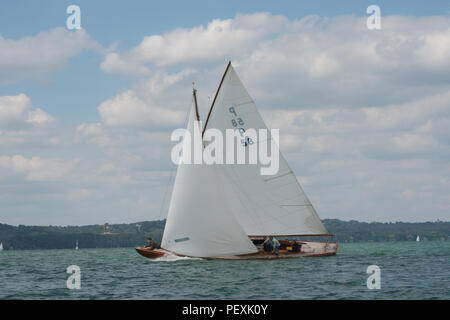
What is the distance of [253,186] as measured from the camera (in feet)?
175

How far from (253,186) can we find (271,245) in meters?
5.70

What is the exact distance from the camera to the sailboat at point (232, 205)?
49.8 m

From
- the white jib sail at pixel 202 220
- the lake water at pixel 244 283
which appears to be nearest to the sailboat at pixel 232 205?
the white jib sail at pixel 202 220

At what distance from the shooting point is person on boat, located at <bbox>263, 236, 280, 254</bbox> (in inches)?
2112

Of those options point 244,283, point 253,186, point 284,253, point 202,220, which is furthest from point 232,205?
point 244,283

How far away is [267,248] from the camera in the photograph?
53.7 m

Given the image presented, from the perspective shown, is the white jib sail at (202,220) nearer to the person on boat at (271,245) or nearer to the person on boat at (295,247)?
the person on boat at (271,245)

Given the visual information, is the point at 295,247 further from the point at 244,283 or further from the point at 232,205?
the point at 244,283

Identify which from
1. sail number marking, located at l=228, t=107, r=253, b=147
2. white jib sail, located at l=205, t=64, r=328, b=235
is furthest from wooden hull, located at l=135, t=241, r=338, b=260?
sail number marking, located at l=228, t=107, r=253, b=147

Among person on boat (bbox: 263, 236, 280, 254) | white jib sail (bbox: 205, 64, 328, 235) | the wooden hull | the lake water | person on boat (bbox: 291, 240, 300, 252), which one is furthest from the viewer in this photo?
person on boat (bbox: 291, 240, 300, 252)

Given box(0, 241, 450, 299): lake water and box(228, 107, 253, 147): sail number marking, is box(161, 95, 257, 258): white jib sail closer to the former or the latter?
box(0, 241, 450, 299): lake water
